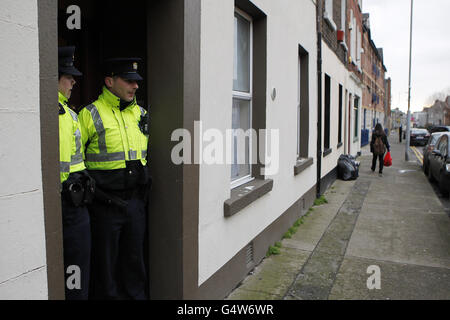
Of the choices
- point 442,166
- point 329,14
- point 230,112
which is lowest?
point 442,166

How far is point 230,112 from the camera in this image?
4.08 m

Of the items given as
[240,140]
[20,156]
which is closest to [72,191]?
[20,156]

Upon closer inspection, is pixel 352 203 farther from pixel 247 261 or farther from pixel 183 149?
pixel 183 149

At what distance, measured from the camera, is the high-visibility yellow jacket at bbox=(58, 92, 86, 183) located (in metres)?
2.52

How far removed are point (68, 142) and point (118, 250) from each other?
103 centimetres

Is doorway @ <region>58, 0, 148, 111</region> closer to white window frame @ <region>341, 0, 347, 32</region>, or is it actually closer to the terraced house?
the terraced house

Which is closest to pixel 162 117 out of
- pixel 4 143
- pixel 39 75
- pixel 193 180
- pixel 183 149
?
pixel 183 149

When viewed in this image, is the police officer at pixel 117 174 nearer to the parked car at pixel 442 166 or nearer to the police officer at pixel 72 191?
the police officer at pixel 72 191

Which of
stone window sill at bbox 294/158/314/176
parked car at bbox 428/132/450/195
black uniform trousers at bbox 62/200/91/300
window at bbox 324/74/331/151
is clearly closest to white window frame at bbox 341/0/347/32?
window at bbox 324/74/331/151

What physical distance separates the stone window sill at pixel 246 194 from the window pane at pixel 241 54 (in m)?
1.13

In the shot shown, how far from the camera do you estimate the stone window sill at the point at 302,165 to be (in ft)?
22.1

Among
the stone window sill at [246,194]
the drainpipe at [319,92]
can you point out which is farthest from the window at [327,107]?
the stone window sill at [246,194]

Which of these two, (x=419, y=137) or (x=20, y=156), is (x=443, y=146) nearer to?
(x=20, y=156)
